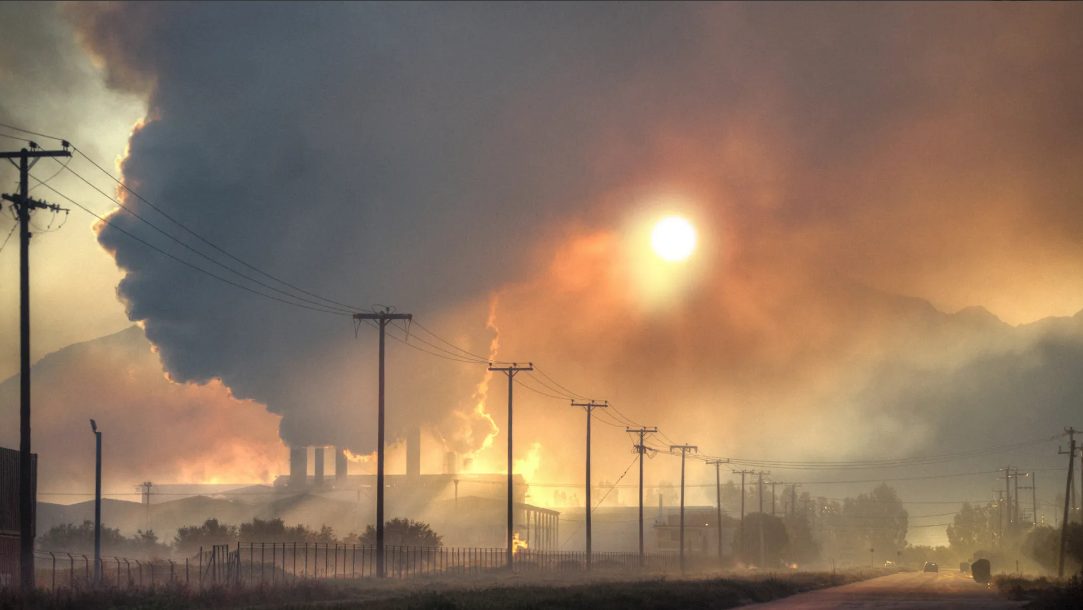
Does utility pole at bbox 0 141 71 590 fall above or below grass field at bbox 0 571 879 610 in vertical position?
above

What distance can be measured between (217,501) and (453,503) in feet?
138

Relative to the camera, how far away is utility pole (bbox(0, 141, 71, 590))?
156 ft

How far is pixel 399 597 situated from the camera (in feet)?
187

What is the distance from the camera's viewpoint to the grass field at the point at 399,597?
148 ft

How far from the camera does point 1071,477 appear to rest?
120688 mm

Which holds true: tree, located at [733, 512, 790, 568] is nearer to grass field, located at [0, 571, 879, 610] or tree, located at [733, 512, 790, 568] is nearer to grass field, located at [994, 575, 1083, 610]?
grass field, located at [994, 575, 1083, 610]

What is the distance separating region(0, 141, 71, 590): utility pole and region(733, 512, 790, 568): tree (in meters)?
135

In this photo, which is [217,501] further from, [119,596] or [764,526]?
[119,596]

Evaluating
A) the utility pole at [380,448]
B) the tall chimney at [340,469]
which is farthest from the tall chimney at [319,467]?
the utility pole at [380,448]

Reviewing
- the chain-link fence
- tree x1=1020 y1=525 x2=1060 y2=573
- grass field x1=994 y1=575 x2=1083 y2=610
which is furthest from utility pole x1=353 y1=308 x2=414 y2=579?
tree x1=1020 y1=525 x2=1060 y2=573

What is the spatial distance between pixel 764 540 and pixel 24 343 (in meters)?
141

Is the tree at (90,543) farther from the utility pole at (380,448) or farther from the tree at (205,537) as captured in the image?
the utility pole at (380,448)

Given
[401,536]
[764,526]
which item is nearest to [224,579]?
[401,536]

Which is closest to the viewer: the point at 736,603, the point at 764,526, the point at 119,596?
the point at 119,596
